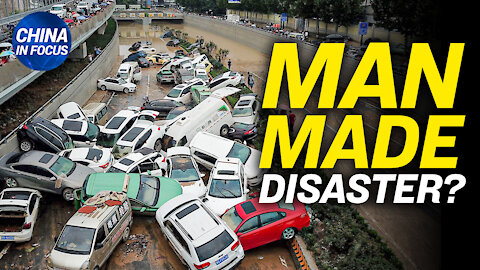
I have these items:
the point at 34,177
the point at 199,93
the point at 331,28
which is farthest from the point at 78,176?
the point at 331,28

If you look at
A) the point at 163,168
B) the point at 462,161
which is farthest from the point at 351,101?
the point at 163,168

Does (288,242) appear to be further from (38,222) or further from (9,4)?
(9,4)

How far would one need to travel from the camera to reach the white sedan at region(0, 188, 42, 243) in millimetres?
10719

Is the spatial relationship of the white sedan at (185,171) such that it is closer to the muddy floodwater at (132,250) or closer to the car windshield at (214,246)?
the muddy floodwater at (132,250)

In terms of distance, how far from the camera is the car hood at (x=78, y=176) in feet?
42.3

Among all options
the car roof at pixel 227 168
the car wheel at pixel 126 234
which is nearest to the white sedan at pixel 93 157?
the car wheel at pixel 126 234

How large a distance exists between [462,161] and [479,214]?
188cm

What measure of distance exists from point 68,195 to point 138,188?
268 cm

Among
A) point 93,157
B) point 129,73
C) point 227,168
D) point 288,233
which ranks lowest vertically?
point 288,233

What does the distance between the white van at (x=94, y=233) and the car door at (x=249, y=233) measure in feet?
11.2

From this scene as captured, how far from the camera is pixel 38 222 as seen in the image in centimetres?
1224

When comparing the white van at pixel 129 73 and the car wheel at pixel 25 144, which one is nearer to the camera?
the car wheel at pixel 25 144

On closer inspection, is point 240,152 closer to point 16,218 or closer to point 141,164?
point 141,164

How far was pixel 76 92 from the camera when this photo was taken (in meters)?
23.8
